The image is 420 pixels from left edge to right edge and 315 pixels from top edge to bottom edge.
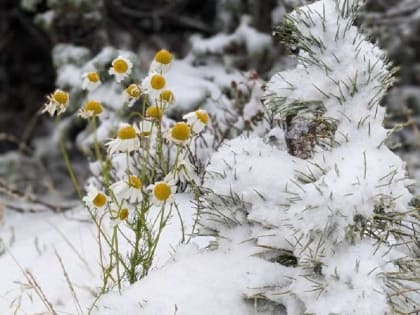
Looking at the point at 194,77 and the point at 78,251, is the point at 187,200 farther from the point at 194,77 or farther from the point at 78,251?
the point at 194,77

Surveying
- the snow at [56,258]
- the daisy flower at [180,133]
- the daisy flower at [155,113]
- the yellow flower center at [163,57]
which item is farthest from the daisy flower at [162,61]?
the snow at [56,258]

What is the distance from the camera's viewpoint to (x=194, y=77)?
3.22 meters

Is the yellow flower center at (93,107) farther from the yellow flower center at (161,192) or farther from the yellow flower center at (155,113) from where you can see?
the yellow flower center at (161,192)

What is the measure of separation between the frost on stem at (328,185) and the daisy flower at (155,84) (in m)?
0.28

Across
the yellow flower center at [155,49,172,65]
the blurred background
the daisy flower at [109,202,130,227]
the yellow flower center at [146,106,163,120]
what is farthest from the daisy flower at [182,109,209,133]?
the blurred background

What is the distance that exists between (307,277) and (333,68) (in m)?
0.57

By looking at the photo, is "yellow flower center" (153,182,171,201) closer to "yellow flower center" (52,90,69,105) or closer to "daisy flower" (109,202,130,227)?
"daisy flower" (109,202,130,227)

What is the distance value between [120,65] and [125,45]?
208 cm

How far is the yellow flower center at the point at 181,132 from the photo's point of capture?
5.39ft

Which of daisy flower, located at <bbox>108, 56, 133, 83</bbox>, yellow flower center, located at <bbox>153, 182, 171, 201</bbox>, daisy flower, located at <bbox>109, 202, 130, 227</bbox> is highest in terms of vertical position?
daisy flower, located at <bbox>108, 56, 133, 83</bbox>

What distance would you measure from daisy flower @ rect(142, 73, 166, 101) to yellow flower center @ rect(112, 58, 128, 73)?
0.14 m

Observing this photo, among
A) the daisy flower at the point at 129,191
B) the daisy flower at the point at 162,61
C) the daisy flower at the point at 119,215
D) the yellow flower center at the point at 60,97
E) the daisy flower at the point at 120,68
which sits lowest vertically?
the daisy flower at the point at 119,215

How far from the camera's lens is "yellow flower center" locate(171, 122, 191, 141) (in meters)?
1.64

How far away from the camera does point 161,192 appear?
1.62m
